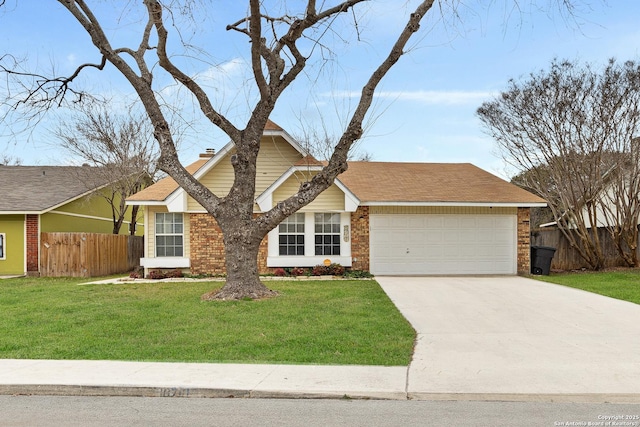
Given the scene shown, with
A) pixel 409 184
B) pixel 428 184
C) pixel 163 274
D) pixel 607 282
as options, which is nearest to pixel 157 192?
pixel 163 274

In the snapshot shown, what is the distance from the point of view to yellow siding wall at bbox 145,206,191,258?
65.4 feet

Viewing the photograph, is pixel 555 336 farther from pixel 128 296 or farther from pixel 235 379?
pixel 128 296

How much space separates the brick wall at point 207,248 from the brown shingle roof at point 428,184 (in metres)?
4.51

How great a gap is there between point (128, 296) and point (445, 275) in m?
10.8

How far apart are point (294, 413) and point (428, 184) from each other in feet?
54.8

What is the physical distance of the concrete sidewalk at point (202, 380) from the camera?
249 inches

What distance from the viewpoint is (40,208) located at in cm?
2238

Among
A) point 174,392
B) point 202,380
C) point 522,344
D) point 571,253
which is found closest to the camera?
point 174,392

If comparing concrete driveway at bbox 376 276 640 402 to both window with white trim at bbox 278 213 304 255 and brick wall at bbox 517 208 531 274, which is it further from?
window with white trim at bbox 278 213 304 255

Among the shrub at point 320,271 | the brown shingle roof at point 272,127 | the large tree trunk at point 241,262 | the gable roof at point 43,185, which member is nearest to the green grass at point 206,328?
the large tree trunk at point 241,262

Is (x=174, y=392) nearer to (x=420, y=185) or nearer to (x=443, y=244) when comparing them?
(x=443, y=244)

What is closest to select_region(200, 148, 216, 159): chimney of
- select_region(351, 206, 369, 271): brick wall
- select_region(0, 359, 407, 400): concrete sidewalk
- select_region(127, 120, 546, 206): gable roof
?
select_region(127, 120, 546, 206): gable roof

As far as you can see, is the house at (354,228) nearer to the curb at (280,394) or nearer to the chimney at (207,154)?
the chimney at (207,154)

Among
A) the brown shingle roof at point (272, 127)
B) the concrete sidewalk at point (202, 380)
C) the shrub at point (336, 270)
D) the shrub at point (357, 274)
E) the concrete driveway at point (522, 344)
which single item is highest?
the brown shingle roof at point (272, 127)
